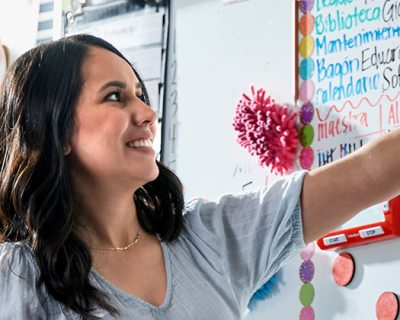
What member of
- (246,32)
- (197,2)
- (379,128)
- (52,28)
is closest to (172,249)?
(379,128)

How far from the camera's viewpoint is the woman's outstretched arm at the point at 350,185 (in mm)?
940

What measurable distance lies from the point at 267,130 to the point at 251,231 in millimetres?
317

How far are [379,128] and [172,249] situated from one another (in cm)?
37

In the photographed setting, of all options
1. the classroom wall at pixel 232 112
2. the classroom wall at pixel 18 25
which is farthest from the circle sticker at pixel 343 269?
the classroom wall at pixel 18 25

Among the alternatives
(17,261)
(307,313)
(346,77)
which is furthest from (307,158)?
(17,261)

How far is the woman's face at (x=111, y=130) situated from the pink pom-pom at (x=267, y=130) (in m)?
0.31

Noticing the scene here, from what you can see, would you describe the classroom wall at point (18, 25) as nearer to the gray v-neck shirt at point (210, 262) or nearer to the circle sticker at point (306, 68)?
the circle sticker at point (306, 68)

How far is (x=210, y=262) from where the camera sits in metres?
1.07

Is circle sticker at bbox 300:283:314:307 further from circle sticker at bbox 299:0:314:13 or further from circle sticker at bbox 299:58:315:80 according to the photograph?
circle sticker at bbox 299:0:314:13

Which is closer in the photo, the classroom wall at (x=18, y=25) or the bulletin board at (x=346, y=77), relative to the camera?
the bulletin board at (x=346, y=77)

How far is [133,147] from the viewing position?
105cm

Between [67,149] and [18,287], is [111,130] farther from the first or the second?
[18,287]

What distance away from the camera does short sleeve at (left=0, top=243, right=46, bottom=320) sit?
98cm

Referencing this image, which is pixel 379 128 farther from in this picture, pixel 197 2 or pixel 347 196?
pixel 197 2
